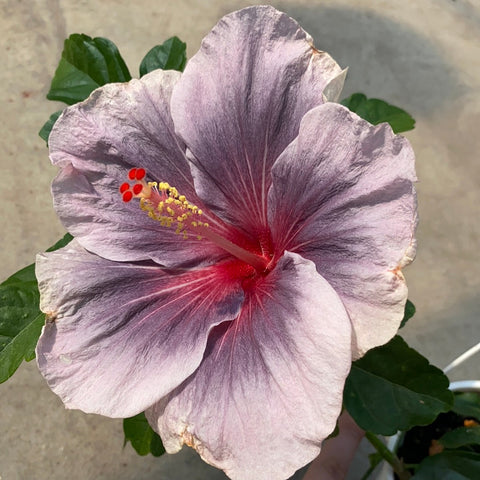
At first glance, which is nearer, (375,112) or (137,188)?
(137,188)

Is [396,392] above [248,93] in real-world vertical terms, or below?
below

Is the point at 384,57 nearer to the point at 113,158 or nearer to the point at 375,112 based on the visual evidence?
the point at 375,112

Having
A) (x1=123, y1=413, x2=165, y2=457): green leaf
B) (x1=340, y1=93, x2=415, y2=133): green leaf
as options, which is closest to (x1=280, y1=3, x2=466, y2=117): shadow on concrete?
(x1=340, y1=93, x2=415, y2=133): green leaf

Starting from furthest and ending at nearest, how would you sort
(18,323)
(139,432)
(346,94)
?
(346,94) < (139,432) < (18,323)

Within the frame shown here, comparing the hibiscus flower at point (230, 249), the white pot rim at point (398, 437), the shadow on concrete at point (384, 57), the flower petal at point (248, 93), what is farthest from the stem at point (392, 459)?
the shadow on concrete at point (384, 57)

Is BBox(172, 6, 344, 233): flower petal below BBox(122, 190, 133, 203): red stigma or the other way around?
the other way around

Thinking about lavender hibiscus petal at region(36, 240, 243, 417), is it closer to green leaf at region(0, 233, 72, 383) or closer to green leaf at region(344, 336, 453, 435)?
green leaf at region(0, 233, 72, 383)

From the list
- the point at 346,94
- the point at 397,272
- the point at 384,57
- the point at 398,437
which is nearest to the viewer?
the point at 397,272

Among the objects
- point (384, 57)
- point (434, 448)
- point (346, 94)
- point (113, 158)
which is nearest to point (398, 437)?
point (434, 448)
